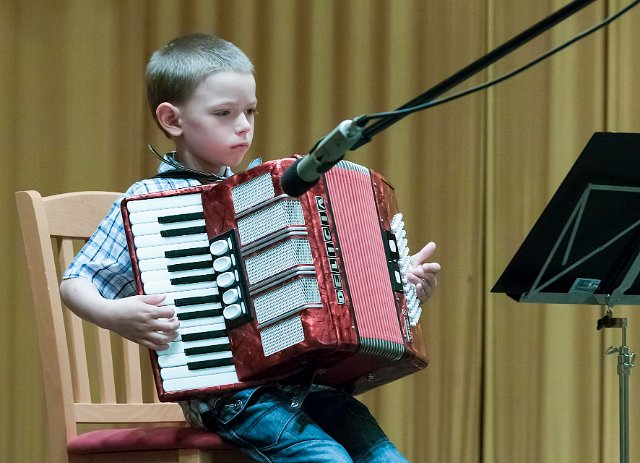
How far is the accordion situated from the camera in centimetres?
153

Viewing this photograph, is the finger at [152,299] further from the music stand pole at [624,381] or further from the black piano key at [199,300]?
the music stand pole at [624,381]

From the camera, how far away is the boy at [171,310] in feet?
5.12

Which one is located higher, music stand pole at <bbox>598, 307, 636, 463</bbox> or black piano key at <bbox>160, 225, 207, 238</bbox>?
black piano key at <bbox>160, 225, 207, 238</bbox>

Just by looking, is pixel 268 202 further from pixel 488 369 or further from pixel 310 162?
pixel 488 369

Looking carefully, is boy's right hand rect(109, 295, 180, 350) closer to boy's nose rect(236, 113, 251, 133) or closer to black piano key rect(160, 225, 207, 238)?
black piano key rect(160, 225, 207, 238)

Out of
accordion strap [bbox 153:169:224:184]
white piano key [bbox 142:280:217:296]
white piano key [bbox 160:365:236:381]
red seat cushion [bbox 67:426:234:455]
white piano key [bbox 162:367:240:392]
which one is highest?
accordion strap [bbox 153:169:224:184]

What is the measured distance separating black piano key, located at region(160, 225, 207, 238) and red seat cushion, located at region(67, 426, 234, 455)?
32 centimetres

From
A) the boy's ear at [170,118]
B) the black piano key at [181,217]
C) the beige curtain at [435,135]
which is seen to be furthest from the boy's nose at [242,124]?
the beige curtain at [435,135]

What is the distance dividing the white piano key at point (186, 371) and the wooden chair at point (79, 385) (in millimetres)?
120

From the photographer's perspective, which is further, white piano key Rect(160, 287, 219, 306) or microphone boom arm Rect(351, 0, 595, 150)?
white piano key Rect(160, 287, 219, 306)

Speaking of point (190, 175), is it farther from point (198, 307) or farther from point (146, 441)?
point (146, 441)

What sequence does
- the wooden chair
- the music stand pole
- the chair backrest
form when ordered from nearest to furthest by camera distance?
the wooden chair → the chair backrest → the music stand pole

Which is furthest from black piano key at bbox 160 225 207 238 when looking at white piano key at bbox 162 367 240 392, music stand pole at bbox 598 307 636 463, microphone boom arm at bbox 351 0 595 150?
music stand pole at bbox 598 307 636 463

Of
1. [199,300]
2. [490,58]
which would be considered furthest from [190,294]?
[490,58]
